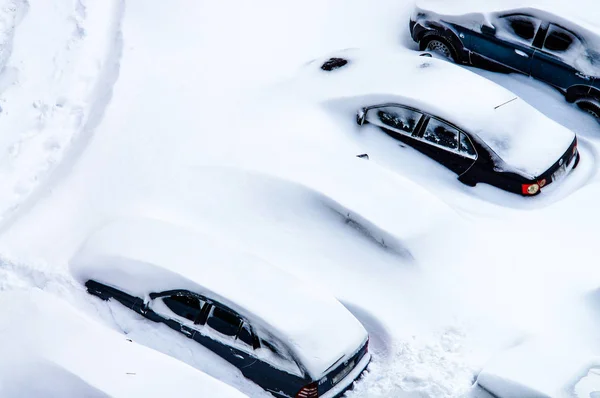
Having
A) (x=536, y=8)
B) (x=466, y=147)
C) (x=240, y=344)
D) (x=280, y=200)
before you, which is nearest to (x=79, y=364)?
(x=240, y=344)

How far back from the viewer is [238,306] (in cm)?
731

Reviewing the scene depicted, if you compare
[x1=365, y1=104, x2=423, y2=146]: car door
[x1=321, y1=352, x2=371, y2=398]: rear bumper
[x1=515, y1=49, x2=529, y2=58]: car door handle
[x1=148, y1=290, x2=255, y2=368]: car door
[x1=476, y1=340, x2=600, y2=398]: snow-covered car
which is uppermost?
[x1=515, y1=49, x2=529, y2=58]: car door handle

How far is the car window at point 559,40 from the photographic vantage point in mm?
11172

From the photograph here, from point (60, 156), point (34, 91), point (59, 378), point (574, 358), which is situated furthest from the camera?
point (34, 91)

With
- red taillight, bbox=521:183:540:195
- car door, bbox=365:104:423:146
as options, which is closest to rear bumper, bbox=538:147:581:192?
red taillight, bbox=521:183:540:195

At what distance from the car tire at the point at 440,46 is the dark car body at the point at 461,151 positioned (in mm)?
2671

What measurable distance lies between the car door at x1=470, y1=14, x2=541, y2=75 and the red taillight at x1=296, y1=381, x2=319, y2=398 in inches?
265

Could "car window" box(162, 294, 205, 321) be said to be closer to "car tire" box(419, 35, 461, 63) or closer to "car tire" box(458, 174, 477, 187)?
"car tire" box(458, 174, 477, 187)

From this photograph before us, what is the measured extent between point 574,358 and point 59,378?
16.4 ft

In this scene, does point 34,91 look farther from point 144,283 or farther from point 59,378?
point 59,378

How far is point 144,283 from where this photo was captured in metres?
7.74

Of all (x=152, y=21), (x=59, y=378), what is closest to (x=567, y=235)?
(x=59, y=378)

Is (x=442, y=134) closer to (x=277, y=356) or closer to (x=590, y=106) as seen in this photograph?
(x=590, y=106)

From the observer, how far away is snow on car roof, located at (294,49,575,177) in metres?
9.70
